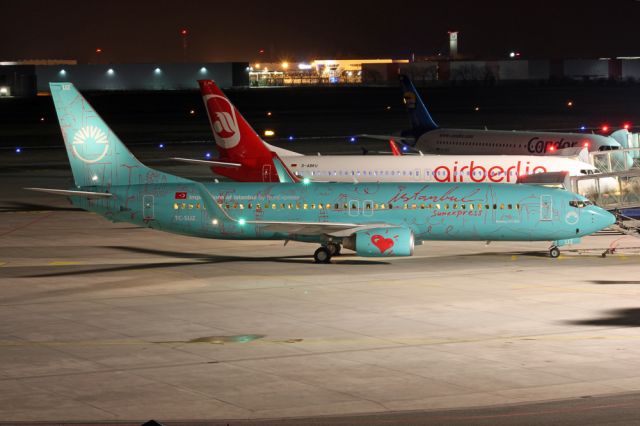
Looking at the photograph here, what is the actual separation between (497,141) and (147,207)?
3583cm

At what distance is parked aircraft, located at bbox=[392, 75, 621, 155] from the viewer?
72.8m

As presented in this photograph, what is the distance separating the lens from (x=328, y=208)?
4566 centimetres

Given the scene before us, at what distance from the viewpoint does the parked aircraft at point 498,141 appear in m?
72.8

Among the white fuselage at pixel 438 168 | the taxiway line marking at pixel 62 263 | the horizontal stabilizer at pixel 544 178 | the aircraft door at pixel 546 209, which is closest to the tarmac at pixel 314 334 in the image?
the taxiway line marking at pixel 62 263

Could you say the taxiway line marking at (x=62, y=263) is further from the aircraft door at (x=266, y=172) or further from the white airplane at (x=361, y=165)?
the aircraft door at (x=266, y=172)

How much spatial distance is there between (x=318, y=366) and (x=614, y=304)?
1271 cm

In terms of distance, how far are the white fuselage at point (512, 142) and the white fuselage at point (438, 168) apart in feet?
40.4

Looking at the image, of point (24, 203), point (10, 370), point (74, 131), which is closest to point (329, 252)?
point (74, 131)

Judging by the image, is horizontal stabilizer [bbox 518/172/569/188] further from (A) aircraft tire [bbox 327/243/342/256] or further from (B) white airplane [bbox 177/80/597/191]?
(A) aircraft tire [bbox 327/243/342/256]

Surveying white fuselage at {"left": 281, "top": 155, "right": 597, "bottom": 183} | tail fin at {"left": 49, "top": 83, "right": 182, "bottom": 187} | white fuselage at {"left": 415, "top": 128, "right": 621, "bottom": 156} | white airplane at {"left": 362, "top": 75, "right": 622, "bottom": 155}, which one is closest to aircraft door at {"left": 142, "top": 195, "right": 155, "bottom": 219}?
tail fin at {"left": 49, "top": 83, "right": 182, "bottom": 187}

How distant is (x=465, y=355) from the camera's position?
1167 inches

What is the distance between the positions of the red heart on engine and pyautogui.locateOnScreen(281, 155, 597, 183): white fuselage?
1638 cm

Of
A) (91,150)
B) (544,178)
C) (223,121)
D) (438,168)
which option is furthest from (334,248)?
(223,121)

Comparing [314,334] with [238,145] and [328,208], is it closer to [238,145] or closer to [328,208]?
[328,208]
